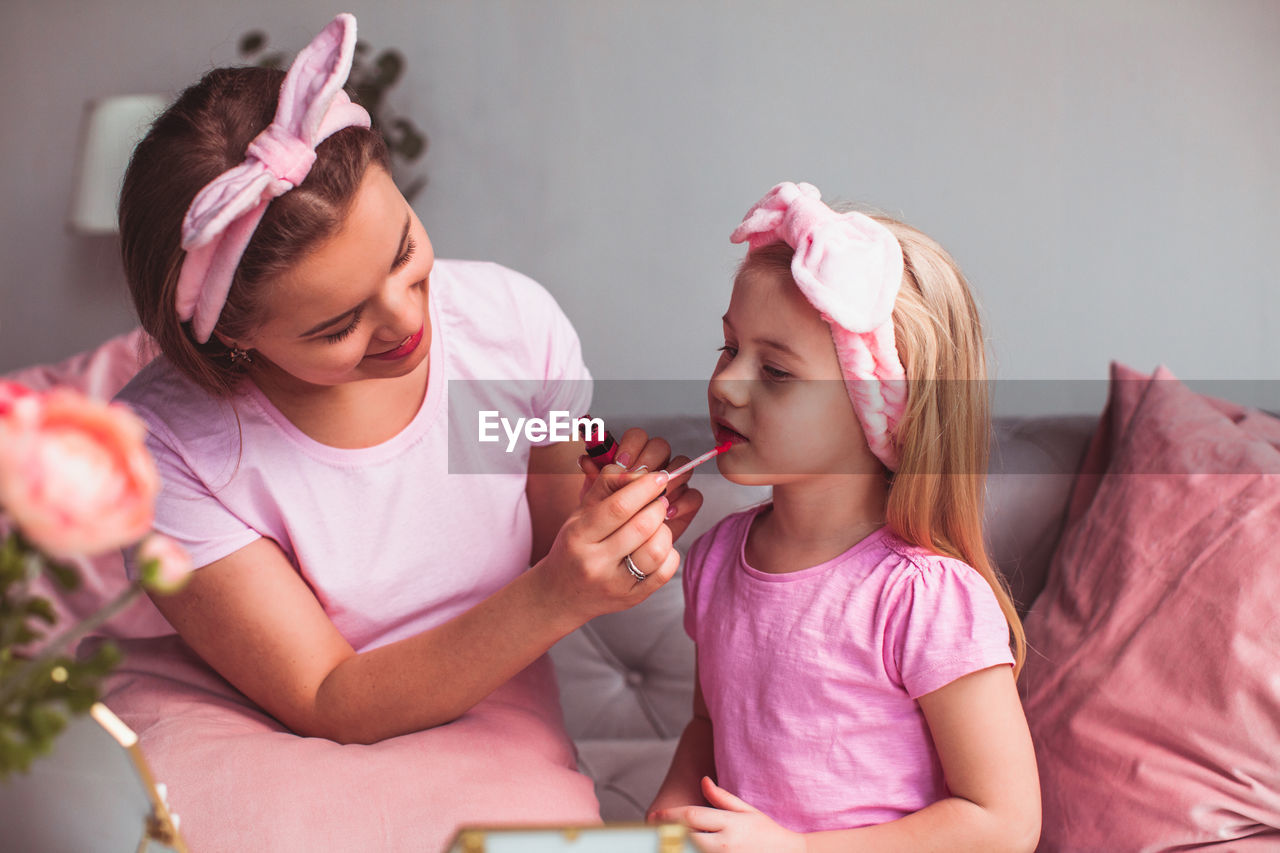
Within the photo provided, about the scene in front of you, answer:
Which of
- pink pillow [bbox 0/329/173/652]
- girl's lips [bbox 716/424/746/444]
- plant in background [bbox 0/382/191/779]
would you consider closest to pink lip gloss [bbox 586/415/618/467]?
girl's lips [bbox 716/424/746/444]

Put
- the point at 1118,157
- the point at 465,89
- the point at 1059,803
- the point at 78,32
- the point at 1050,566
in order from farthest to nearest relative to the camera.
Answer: the point at 78,32
the point at 465,89
the point at 1118,157
the point at 1050,566
the point at 1059,803

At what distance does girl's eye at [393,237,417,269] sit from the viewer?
100 centimetres

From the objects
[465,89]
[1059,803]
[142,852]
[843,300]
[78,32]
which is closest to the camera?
[142,852]

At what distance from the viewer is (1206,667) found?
1.12m

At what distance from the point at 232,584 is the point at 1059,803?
1011 mm

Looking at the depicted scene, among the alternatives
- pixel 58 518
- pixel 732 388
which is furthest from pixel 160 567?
pixel 732 388

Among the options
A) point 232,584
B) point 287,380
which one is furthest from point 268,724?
point 287,380

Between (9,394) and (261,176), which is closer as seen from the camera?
(9,394)

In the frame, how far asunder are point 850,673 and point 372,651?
20.8 inches

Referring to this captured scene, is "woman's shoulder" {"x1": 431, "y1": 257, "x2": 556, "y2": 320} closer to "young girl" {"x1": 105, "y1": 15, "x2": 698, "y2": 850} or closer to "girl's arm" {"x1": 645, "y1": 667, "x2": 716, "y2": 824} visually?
"young girl" {"x1": 105, "y1": 15, "x2": 698, "y2": 850}

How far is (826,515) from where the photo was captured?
109cm

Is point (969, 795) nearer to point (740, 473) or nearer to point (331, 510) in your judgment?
point (740, 473)

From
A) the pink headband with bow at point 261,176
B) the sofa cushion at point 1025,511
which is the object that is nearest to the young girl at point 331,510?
the pink headband with bow at point 261,176

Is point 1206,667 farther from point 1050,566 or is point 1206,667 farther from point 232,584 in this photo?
point 232,584
